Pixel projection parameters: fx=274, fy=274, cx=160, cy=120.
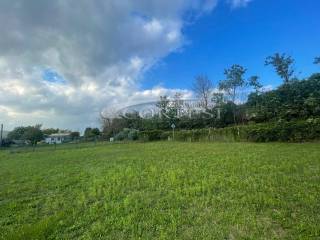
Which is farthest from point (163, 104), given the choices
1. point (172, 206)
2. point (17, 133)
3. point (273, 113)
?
point (172, 206)

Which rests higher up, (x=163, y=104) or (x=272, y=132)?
(x=163, y=104)

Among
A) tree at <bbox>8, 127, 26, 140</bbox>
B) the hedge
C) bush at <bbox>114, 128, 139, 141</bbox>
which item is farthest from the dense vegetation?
tree at <bbox>8, 127, 26, 140</bbox>

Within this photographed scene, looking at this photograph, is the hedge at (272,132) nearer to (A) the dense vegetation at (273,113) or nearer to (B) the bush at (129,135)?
(A) the dense vegetation at (273,113)

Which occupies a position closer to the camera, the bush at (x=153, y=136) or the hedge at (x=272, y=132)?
the hedge at (x=272, y=132)

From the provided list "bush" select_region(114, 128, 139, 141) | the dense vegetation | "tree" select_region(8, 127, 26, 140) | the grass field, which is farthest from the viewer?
"tree" select_region(8, 127, 26, 140)

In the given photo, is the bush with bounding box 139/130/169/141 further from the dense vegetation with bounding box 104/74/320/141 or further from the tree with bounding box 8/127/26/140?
the tree with bounding box 8/127/26/140

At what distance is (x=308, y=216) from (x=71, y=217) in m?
3.43

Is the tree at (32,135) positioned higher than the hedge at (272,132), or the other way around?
the tree at (32,135)

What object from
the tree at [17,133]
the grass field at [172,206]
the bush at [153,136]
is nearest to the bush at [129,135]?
the bush at [153,136]

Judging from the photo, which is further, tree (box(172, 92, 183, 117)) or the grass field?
tree (box(172, 92, 183, 117))

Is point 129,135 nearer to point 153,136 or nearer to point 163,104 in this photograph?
point 153,136

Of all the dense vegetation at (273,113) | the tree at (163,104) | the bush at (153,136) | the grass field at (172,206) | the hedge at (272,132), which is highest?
the tree at (163,104)

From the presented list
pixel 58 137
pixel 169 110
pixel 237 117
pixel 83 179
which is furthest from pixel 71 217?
pixel 58 137

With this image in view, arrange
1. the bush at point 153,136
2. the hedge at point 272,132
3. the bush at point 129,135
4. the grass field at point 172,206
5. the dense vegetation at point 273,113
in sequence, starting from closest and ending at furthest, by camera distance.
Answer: the grass field at point 172,206 → the hedge at point 272,132 → the dense vegetation at point 273,113 → the bush at point 153,136 → the bush at point 129,135
